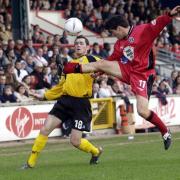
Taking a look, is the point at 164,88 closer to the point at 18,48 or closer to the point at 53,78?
the point at 53,78

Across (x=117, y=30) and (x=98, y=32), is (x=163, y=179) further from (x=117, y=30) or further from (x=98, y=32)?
(x=98, y=32)

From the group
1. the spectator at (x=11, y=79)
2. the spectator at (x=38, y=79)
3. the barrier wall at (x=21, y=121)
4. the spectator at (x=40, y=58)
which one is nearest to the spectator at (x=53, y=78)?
the spectator at (x=38, y=79)

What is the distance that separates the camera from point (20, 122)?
21.6 metres

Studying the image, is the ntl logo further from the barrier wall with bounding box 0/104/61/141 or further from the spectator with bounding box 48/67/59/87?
the spectator with bounding box 48/67/59/87

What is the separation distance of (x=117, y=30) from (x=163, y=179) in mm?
3264

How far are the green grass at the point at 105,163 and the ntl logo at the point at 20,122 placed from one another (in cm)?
181

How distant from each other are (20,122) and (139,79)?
8727mm

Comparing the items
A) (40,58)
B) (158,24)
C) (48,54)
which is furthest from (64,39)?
(158,24)

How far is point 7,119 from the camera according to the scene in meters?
21.3

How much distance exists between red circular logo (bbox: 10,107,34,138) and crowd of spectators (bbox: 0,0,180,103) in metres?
0.48

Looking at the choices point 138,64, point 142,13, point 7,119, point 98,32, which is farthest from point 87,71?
point 142,13

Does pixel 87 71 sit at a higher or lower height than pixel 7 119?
higher

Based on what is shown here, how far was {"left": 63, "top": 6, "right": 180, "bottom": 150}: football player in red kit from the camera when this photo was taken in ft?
43.7

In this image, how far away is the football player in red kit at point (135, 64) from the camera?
13.3m
